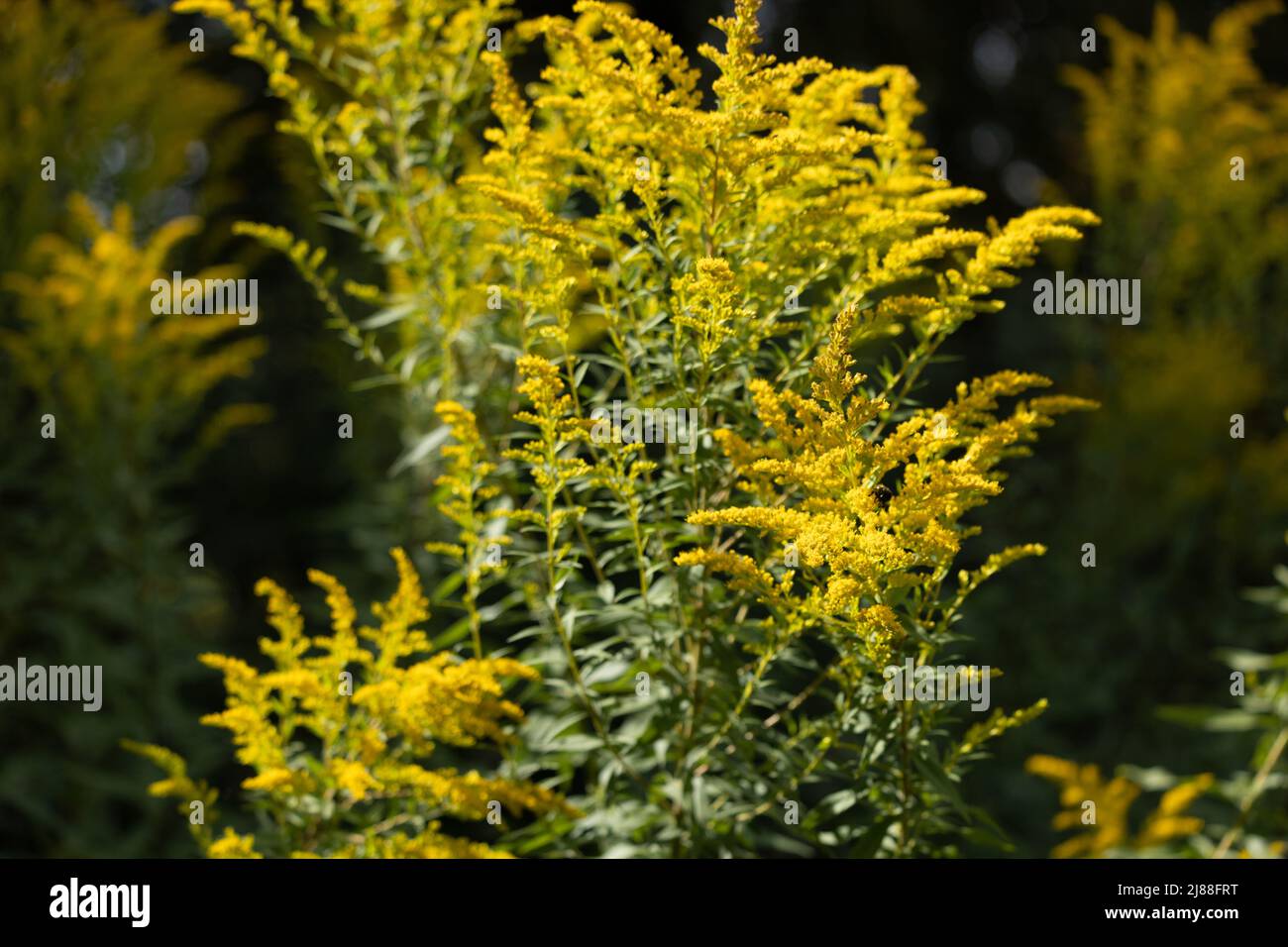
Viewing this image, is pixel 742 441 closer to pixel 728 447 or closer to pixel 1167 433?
pixel 728 447

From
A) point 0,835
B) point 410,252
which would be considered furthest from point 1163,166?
point 0,835

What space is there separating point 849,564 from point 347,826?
1.79 m

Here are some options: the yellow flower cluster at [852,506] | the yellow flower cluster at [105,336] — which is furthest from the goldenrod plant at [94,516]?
the yellow flower cluster at [852,506]

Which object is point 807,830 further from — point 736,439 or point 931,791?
point 736,439

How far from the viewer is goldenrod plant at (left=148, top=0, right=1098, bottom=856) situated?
223cm

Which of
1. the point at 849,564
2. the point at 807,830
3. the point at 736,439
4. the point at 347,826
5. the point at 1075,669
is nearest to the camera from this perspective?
the point at 849,564

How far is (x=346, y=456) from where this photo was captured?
5.40m

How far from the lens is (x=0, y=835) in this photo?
4293 millimetres

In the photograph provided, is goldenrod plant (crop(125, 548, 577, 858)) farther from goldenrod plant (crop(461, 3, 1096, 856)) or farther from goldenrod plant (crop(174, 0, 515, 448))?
goldenrod plant (crop(174, 0, 515, 448))

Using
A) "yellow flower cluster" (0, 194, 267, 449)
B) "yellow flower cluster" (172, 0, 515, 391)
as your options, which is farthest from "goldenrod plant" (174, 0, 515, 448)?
"yellow flower cluster" (0, 194, 267, 449)

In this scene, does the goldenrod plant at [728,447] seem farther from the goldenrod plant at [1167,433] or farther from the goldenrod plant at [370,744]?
the goldenrod plant at [1167,433]

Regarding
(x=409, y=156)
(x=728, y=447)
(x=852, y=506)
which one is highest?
(x=409, y=156)

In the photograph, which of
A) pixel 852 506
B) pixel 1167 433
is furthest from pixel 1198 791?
pixel 1167 433

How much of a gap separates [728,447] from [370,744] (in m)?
1.06
